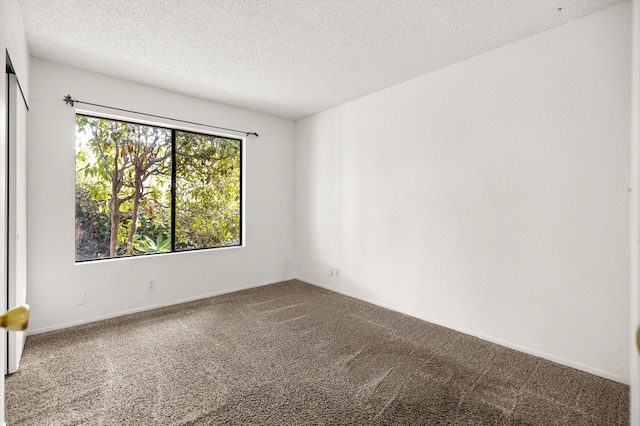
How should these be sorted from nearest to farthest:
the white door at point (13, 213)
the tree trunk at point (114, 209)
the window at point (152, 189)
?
the white door at point (13, 213), the window at point (152, 189), the tree trunk at point (114, 209)

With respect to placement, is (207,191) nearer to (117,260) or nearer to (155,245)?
(155,245)

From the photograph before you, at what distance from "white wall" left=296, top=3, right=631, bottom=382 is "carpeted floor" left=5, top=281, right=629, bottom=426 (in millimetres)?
348

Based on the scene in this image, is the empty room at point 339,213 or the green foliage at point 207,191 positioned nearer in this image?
the empty room at point 339,213

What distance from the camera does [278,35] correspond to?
2438mm

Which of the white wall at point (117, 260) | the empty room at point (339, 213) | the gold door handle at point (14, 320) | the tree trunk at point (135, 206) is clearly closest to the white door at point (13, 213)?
the empty room at point (339, 213)

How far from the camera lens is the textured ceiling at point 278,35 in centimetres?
211

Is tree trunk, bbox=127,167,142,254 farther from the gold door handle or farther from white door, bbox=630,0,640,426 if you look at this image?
white door, bbox=630,0,640,426

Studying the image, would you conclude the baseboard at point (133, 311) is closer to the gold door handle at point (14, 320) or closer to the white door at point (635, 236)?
the gold door handle at point (14, 320)

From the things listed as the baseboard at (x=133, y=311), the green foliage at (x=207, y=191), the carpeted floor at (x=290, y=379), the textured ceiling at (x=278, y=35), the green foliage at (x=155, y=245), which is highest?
the textured ceiling at (x=278, y=35)

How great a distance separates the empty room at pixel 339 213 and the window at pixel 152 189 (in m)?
0.03

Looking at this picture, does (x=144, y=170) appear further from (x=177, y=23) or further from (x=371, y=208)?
(x=371, y=208)

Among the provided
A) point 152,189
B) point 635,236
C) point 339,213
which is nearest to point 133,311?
point 152,189

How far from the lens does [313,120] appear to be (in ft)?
14.8

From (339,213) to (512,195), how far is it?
2.05 metres
